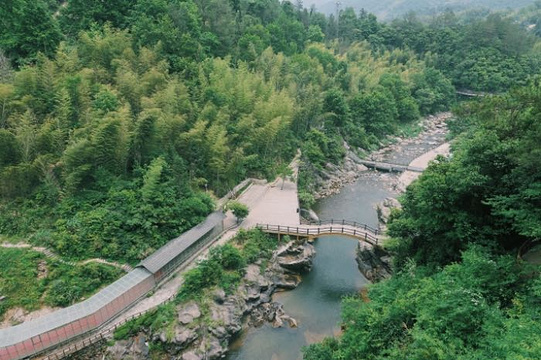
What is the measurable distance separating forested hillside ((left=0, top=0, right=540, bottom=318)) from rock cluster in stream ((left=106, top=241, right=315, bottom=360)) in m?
4.39

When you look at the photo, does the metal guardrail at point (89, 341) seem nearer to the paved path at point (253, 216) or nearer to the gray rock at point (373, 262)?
the paved path at point (253, 216)

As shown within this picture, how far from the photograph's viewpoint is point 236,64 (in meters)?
38.6

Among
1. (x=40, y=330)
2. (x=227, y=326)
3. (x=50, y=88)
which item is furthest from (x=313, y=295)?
(x=50, y=88)

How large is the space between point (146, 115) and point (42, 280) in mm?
10292

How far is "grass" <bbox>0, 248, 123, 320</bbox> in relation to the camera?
1636cm

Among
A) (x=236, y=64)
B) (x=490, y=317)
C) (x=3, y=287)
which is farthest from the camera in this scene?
(x=236, y=64)

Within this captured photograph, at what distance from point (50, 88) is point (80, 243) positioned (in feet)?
37.6

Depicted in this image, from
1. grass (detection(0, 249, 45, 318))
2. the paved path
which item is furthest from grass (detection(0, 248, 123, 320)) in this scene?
the paved path

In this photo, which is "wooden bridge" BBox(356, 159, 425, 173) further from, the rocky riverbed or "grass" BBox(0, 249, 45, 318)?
"grass" BBox(0, 249, 45, 318)

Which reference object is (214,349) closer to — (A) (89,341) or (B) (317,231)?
(A) (89,341)

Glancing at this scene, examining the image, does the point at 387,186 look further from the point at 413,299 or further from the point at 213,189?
the point at 413,299

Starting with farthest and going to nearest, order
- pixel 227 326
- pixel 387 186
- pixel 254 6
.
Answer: pixel 254 6
pixel 387 186
pixel 227 326

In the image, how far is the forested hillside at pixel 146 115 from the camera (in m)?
19.7

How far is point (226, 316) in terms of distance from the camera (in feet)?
59.6
